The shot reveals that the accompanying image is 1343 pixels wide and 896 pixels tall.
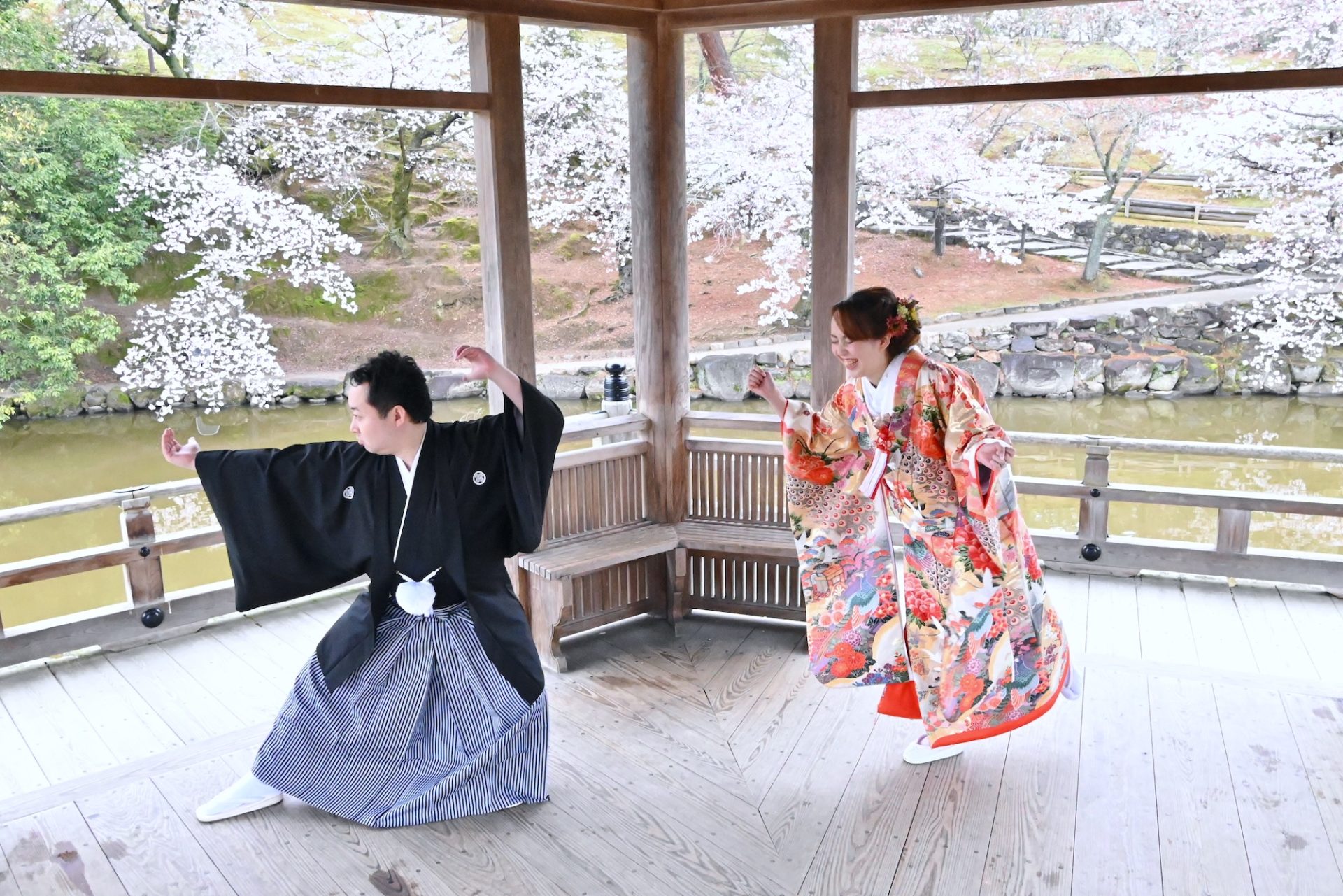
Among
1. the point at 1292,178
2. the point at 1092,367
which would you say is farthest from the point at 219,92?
the point at 1092,367

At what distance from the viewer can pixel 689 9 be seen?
12.4ft

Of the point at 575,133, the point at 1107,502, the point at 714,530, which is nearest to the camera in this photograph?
the point at 714,530

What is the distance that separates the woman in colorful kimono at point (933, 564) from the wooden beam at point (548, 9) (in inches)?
60.9

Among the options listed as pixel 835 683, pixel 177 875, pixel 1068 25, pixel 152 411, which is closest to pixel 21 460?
pixel 152 411

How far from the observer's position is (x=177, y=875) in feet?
8.10

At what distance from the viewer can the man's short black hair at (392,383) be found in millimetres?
2596

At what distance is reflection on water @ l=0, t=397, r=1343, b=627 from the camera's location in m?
5.78

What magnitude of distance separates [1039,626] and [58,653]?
11.1 feet

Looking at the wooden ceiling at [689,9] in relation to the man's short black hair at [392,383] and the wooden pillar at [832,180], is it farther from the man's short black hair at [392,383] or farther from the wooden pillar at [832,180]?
the man's short black hair at [392,383]

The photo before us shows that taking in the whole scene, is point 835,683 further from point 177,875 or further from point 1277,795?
point 177,875

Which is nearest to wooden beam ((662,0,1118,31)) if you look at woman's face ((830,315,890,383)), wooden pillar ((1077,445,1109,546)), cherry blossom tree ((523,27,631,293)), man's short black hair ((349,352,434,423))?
woman's face ((830,315,890,383))

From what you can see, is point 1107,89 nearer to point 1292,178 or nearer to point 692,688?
point 692,688

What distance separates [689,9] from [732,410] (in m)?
2.60

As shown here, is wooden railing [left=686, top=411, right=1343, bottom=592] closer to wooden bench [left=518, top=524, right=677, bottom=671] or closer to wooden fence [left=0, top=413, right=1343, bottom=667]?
wooden fence [left=0, top=413, right=1343, bottom=667]
